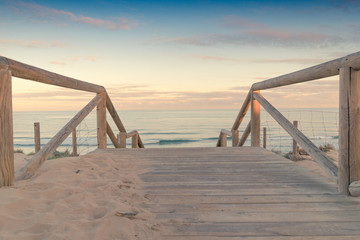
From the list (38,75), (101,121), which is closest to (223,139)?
(101,121)

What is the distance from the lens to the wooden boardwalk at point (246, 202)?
1.52 m

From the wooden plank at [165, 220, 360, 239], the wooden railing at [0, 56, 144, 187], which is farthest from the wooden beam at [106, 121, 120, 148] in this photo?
the wooden plank at [165, 220, 360, 239]

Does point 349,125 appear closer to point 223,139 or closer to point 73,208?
point 73,208

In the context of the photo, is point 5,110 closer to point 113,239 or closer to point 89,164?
point 89,164

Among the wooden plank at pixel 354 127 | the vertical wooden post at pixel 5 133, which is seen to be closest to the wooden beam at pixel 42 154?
the vertical wooden post at pixel 5 133

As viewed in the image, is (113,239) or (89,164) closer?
(113,239)

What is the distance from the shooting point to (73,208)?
1729 mm

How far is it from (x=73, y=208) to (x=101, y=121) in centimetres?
331

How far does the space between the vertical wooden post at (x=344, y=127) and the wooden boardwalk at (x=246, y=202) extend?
0.18 m

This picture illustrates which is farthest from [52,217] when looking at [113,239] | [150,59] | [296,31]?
[150,59]

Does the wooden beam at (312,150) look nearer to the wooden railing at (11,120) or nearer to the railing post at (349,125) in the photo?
the railing post at (349,125)

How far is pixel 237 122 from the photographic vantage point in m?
5.62

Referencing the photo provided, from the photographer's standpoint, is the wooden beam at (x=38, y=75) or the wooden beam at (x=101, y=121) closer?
the wooden beam at (x=38, y=75)

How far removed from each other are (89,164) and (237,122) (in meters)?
3.66
